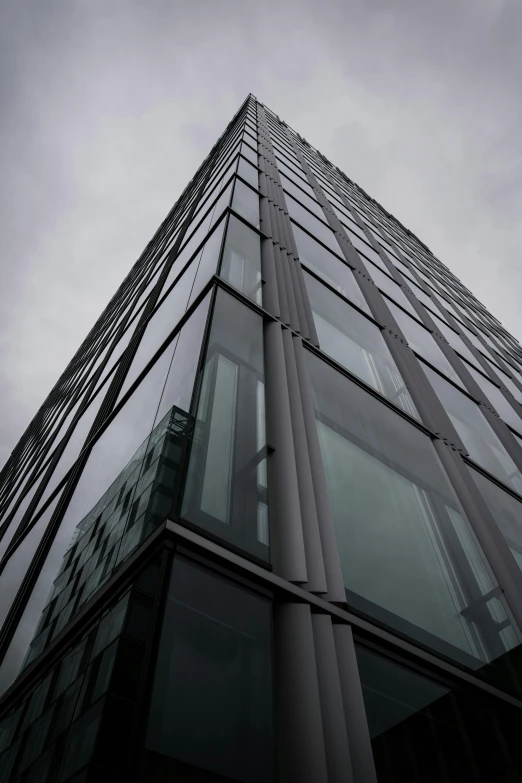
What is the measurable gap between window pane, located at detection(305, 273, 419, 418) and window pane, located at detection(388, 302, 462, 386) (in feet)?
3.77

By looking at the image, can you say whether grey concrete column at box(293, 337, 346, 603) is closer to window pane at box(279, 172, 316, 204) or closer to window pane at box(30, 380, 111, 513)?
window pane at box(30, 380, 111, 513)

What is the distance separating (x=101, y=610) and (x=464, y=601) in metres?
2.70

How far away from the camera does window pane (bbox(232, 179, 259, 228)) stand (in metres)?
7.57

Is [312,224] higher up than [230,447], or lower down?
higher up

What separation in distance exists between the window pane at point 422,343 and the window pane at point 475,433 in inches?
20.9

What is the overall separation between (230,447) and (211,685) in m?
1.52

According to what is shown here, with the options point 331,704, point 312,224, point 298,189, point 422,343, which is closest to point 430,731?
point 331,704

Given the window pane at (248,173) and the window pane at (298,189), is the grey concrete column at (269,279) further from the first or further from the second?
the window pane at (298,189)

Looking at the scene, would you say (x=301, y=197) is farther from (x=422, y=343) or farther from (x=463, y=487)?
(x=463, y=487)

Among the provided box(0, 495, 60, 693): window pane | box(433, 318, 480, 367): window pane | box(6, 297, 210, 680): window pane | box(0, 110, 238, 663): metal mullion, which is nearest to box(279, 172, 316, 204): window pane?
box(433, 318, 480, 367): window pane

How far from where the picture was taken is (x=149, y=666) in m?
2.36

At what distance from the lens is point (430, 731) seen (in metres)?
3.05

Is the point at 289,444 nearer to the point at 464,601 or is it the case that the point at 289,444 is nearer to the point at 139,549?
the point at 139,549

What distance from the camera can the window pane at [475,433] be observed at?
259 inches
